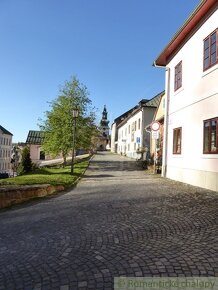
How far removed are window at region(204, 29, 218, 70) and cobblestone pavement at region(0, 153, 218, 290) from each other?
557 centimetres

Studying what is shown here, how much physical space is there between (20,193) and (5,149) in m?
68.7

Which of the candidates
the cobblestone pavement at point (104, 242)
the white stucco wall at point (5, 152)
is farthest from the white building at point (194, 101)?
the white stucco wall at point (5, 152)

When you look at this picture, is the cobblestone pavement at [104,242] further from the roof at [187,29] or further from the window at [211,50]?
the roof at [187,29]

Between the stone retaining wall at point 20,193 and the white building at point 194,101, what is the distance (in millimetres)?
6060

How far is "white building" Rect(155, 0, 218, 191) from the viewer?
12.5 meters

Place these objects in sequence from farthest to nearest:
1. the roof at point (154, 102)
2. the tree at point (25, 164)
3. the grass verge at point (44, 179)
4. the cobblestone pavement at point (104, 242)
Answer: the roof at point (154, 102) < the tree at point (25, 164) < the grass verge at point (44, 179) < the cobblestone pavement at point (104, 242)

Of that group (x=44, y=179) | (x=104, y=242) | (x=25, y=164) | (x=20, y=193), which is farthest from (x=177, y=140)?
(x=104, y=242)

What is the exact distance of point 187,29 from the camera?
14.9m

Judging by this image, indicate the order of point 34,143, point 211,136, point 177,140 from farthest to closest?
point 34,143, point 177,140, point 211,136

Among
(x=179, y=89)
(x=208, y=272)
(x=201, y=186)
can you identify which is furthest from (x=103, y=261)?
(x=179, y=89)

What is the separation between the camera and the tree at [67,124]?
26953 millimetres

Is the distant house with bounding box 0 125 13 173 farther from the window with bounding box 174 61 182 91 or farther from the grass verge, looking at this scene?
the window with bounding box 174 61 182 91

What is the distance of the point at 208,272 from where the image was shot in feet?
14.0

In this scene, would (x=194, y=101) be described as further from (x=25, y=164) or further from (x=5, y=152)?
(x=5, y=152)
